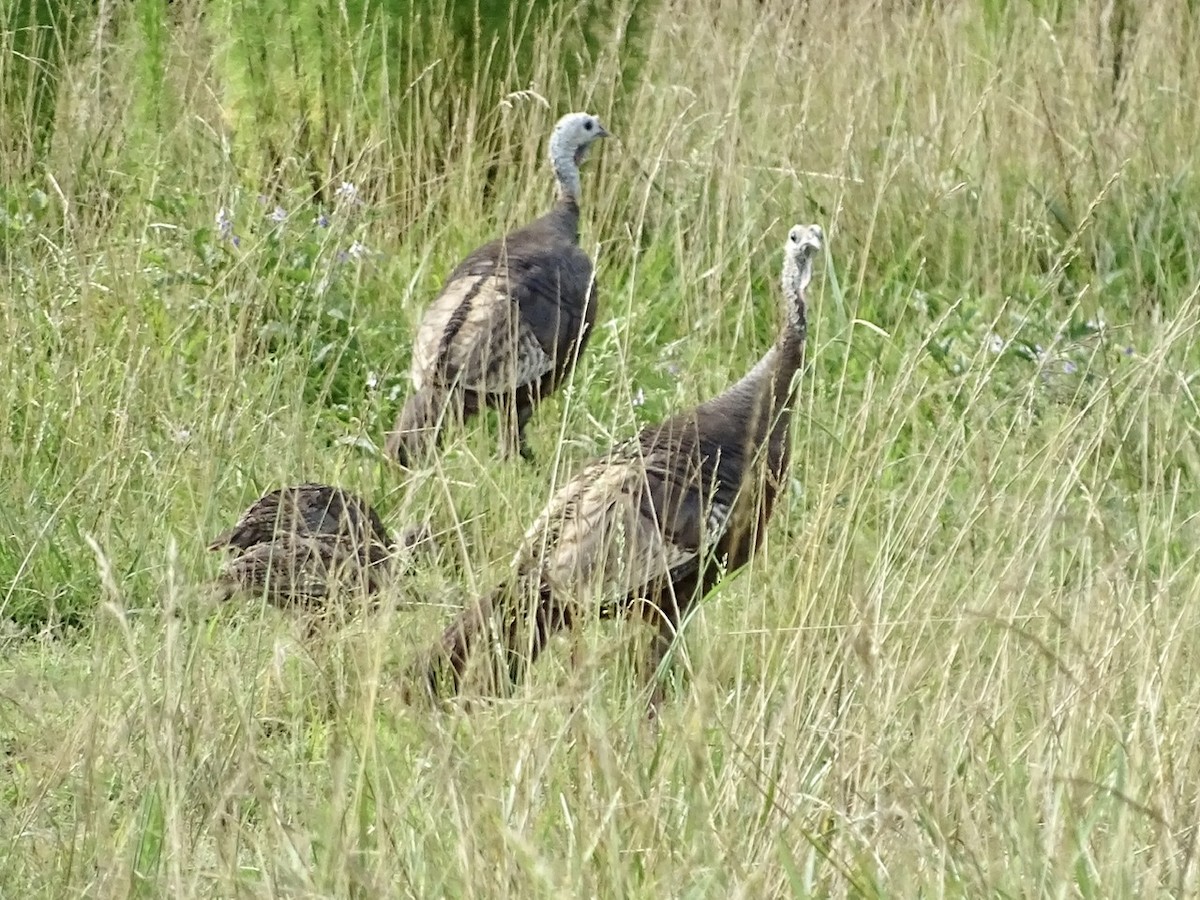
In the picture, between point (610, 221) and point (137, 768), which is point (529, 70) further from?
point (137, 768)

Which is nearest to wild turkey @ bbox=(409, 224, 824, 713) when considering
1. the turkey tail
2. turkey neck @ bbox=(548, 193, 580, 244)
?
the turkey tail

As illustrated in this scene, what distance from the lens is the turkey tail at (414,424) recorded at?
4445 mm

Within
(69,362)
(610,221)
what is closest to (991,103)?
(610,221)

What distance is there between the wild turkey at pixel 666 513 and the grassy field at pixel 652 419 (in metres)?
0.09

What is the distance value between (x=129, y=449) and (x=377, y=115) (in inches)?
103

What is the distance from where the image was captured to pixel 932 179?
5.86m

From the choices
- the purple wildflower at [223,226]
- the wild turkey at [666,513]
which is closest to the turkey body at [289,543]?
the wild turkey at [666,513]

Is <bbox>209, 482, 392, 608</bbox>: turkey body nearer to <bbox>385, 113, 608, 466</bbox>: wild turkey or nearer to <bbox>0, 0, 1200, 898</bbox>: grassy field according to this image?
<bbox>0, 0, 1200, 898</bbox>: grassy field

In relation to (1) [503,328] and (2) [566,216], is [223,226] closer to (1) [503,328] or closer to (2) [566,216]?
(1) [503,328]

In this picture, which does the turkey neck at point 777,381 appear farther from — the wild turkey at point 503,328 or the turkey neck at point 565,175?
the turkey neck at point 565,175

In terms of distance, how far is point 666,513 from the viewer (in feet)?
11.3

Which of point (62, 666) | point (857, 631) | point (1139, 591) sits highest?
point (857, 631)

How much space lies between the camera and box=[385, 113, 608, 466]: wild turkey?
15.8ft

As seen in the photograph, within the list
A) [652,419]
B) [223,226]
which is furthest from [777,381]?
[223,226]
